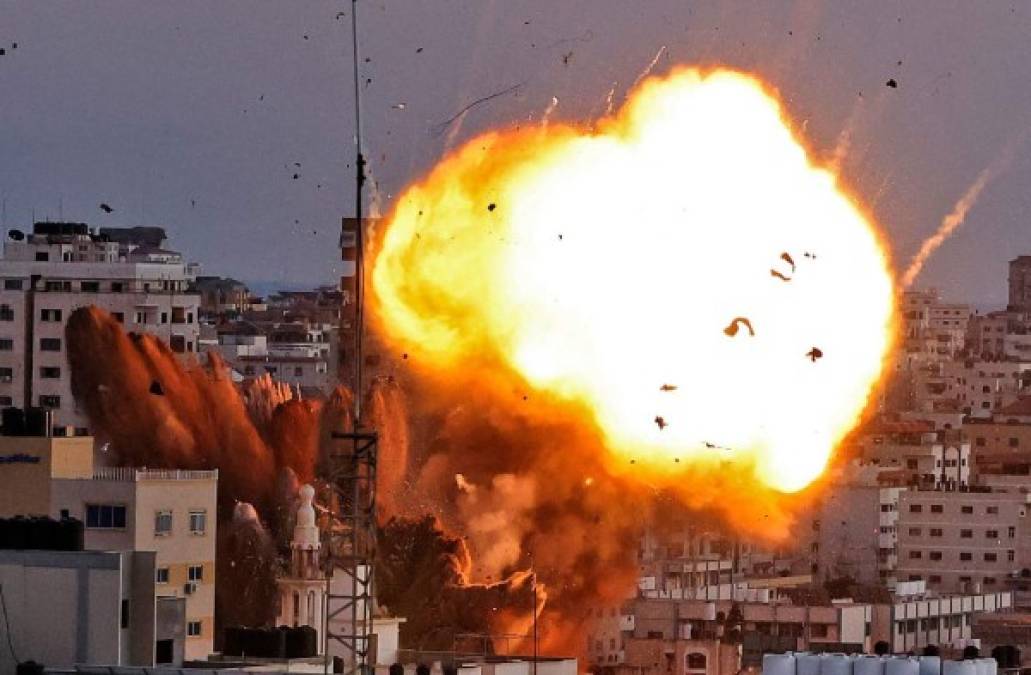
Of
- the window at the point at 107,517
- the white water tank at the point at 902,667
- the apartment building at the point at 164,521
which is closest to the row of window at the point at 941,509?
the apartment building at the point at 164,521

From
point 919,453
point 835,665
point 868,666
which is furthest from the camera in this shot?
point 919,453

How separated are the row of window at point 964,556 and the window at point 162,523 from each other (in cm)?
5978

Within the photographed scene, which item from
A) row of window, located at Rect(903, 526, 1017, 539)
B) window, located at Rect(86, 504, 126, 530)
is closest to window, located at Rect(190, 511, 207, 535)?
window, located at Rect(86, 504, 126, 530)

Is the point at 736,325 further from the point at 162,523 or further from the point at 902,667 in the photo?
the point at 902,667

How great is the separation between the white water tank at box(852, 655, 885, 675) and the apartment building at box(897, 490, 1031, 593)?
8501cm

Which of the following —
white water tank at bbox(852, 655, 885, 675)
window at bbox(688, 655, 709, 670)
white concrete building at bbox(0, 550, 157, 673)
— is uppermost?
window at bbox(688, 655, 709, 670)

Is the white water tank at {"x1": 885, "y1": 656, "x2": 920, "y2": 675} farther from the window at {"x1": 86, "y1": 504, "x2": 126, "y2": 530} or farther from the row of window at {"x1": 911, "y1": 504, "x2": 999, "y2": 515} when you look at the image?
the row of window at {"x1": 911, "y1": 504, "x2": 999, "y2": 515}

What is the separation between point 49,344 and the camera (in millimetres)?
119500

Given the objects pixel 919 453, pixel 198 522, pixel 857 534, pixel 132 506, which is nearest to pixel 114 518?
pixel 132 506

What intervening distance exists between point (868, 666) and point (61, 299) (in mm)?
80650

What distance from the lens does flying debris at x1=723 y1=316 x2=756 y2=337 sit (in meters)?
80.1

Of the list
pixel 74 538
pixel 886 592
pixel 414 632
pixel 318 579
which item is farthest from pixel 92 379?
pixel 74 538

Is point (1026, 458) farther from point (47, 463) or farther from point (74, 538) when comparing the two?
point (74, 538)

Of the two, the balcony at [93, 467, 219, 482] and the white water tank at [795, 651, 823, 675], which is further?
the balcony at [93, 467, 219, 482]
